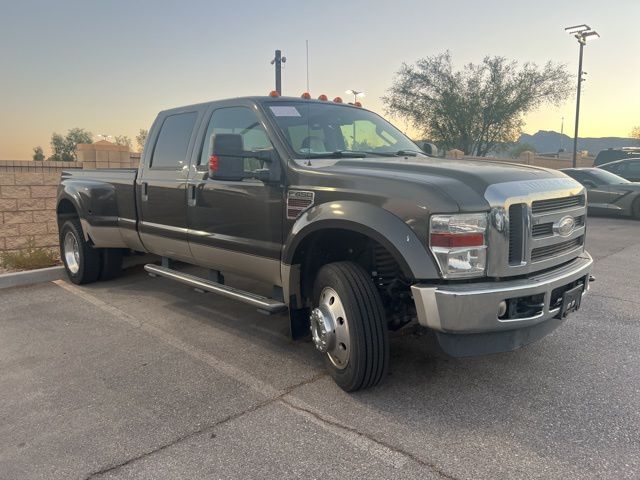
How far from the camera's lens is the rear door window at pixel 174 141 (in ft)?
16.8

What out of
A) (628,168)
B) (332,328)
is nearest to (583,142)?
(628,168)

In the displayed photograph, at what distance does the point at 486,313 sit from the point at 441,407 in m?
0.75

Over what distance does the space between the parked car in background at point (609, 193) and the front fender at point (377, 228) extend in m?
11.5

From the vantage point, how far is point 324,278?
12.0 ft

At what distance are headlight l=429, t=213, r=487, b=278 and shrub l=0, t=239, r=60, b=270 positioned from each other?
6075 mm

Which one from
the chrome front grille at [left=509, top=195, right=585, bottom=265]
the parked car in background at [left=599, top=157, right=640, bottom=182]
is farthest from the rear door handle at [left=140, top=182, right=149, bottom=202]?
the parked car in background at [left=599, top=157, right=640, bottom=182]

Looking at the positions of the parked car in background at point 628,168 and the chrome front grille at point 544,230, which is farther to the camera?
the parked car in background at point 628,168

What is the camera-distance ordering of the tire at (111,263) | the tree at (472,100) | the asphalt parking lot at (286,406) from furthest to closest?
the tree at (472,100) < the tire at (111,263) < the asphalt parking lot at (286,406)

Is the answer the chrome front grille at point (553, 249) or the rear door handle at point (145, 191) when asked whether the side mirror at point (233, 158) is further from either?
the chrome front grille at point (553, 249)

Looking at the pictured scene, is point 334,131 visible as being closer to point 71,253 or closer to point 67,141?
point 71,253

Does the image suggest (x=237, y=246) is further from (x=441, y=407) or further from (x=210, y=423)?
(x=441, y=407)

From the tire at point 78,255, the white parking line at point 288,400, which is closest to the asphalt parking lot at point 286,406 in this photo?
the white parking line at point 288,400

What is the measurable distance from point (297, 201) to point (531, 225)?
156cm

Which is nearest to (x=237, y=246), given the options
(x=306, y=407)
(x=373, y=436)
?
(x=306, y=407)
